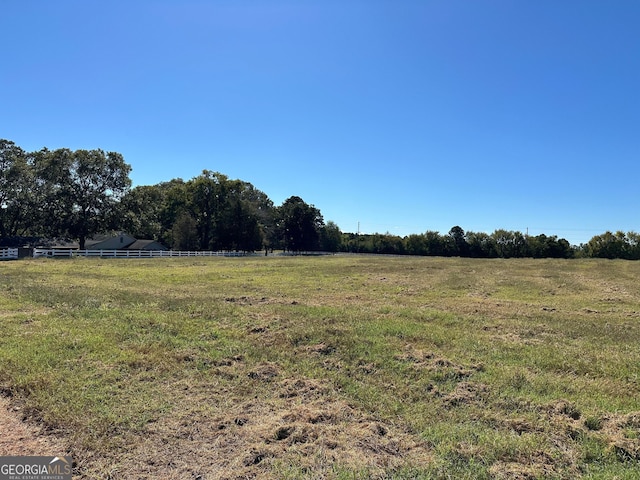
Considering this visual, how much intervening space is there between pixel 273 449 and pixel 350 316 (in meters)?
6.23

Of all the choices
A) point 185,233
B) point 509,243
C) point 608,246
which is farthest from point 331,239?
point 608,246

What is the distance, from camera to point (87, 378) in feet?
17.7

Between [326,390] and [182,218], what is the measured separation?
6023 cm

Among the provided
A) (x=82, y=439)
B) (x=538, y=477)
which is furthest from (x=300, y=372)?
(x=538, y=477)

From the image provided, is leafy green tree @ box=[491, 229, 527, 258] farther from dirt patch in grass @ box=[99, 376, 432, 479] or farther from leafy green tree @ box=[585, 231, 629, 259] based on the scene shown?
dirt patch in grass @ box=[99, 376, 432, 479]

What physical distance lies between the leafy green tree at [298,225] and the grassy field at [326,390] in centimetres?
6769

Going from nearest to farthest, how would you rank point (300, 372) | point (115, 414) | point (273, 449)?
point (273, 449) → point (115, 414) → point (300, 372)

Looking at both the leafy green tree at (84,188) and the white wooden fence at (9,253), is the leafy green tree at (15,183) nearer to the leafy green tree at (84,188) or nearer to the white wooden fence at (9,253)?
the leafy green tree at (84,188)

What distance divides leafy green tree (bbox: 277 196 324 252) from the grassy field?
6769cm

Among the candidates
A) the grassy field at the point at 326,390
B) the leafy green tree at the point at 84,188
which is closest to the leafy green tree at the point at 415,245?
the leafy green tree at the point at 84,188

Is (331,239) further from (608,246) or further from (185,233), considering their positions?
(608,246)

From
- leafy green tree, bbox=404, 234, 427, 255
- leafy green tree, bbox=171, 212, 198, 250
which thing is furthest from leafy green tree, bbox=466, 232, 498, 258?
leafy green tree, bbox=171, 212, 198, 250

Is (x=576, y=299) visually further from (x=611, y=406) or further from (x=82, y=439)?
(x=82, y=439)

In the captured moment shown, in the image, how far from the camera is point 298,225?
78312 mm
